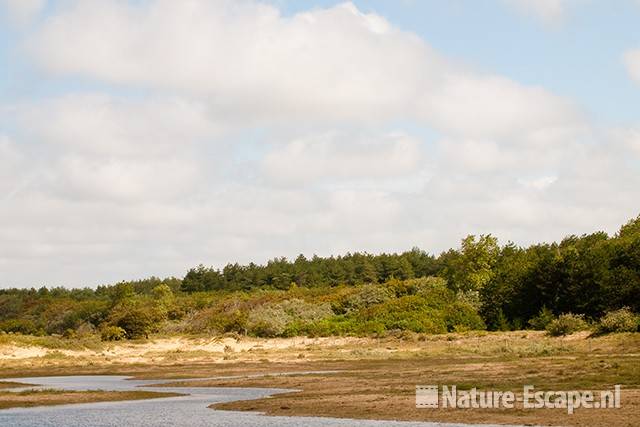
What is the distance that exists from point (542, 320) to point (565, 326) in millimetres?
5516

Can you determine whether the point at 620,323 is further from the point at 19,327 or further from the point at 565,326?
the point at 19,327

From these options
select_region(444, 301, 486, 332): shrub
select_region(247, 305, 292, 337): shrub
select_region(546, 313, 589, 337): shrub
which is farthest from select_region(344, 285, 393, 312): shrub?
select_region(546, 313, 589, 337): shrub

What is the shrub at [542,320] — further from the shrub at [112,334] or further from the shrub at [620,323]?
the shrub at [112,334]

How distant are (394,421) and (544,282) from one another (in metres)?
49.6

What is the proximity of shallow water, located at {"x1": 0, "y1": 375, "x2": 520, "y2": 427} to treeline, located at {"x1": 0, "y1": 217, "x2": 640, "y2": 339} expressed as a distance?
114 feet

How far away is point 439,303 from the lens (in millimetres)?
83688

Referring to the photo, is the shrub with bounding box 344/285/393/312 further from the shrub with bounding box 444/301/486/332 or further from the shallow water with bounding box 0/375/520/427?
the shallow water with bounding box 0/375/520/427

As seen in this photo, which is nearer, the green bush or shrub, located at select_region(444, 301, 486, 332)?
shrub, located at select_region(444, 301, 486, 332)

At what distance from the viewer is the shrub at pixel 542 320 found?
233ft

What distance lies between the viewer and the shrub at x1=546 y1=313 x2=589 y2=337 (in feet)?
215

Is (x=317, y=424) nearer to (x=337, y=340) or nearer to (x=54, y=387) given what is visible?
(x=54, y=387)

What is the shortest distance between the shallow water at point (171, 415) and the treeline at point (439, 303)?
3464 centimetres

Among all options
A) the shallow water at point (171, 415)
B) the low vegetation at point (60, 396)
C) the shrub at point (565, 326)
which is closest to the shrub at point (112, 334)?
the low vegetation at point (60, 396)

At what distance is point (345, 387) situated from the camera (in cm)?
4125
